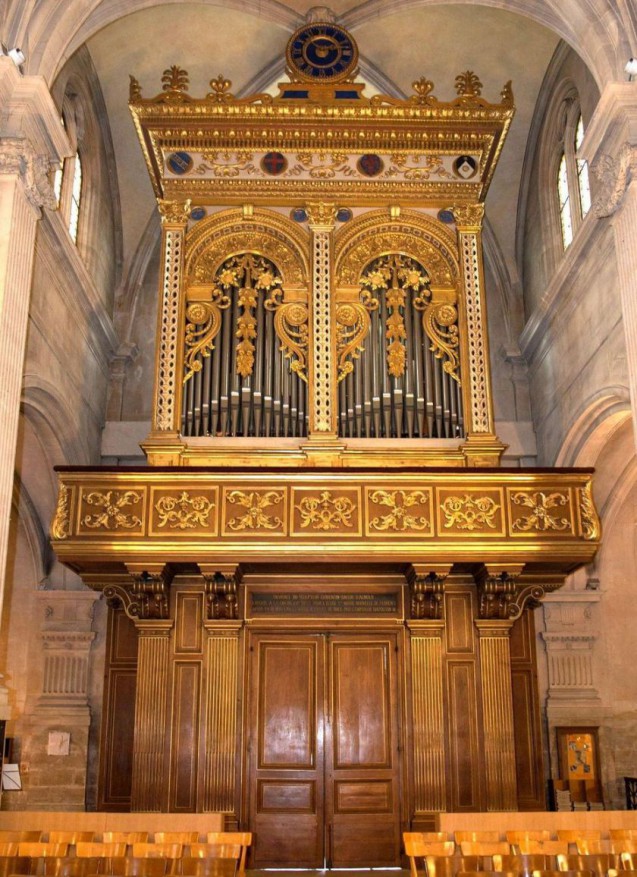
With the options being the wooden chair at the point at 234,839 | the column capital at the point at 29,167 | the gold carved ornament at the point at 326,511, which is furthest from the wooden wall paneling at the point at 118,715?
the column capital at the point at 29,167

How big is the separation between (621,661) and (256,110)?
913 centimetres

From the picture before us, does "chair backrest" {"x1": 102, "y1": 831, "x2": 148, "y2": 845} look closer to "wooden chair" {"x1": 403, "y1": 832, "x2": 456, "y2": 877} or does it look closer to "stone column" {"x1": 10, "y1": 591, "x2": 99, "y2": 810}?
"wooden chair" {"x1": 403, "y1": 832, "x2": 456, "y2": 877}

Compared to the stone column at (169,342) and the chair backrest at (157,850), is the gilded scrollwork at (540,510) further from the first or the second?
the chair backrest at (157,850)

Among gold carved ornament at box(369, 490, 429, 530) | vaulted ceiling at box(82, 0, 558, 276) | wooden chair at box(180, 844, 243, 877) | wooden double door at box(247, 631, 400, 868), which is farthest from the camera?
vaulted ceiling at box(82, 0, 558, 276)

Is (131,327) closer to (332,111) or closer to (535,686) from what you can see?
(332,111)

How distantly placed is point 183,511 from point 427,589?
3.00m

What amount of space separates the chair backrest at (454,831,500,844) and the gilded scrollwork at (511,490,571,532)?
353 centimetres

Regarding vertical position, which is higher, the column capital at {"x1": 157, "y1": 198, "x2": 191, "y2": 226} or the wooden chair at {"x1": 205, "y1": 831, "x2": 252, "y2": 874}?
the column capital at {"x1": 157, "y1": 198, "x2": 191, "y2": 226}

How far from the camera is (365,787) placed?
12352 millimetres

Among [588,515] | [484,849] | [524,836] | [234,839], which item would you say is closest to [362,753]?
[234,839]

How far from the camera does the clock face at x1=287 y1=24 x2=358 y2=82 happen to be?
1413 centimetres

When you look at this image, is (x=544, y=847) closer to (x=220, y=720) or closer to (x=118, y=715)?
(x=220, y=720)

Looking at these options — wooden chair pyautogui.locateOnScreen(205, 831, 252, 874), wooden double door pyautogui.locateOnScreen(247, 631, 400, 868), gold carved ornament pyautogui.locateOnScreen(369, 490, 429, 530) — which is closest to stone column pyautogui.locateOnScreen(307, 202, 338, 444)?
gold carved ornament pyautogui.locateOnScreen(369, 490, 429, 530)

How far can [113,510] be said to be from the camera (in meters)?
11.7
